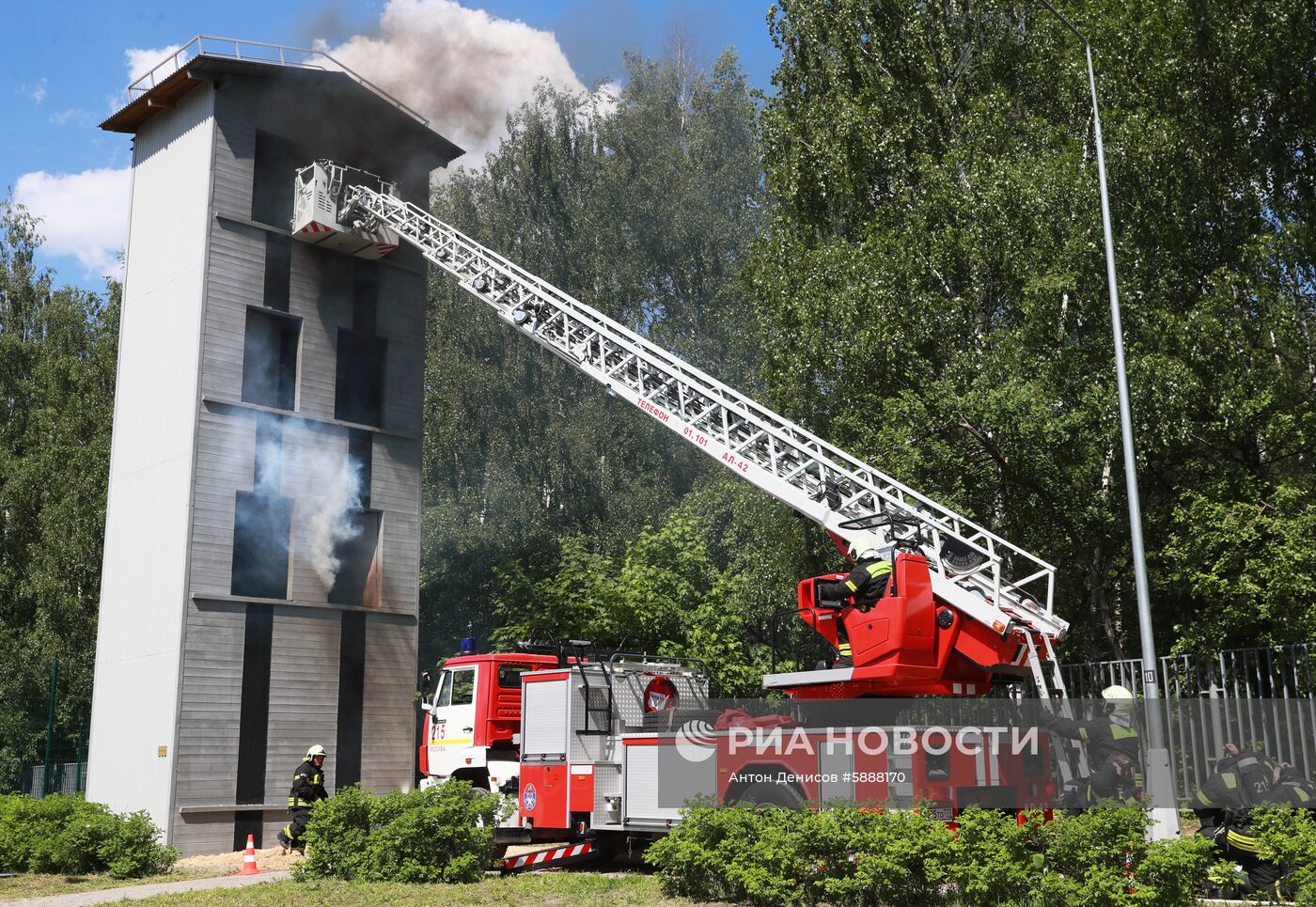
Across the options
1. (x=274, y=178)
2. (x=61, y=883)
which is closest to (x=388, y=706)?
(x=61, y=883)

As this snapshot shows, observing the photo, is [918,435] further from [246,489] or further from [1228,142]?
[246,489]

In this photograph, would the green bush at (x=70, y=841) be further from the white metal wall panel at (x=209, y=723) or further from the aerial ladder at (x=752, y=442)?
the aerial ladder at (x=752, y=442)

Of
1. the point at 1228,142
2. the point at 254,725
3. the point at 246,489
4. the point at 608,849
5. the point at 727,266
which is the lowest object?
the point at 608,849

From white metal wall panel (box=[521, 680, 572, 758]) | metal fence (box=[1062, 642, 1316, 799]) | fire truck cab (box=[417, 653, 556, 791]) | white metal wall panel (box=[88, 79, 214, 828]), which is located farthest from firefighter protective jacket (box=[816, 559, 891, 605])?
white metal wall panel (box=[88, 79, 214, 828])

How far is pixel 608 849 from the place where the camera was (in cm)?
1438

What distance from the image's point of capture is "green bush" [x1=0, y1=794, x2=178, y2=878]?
49.4 feet

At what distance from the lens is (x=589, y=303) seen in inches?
1516

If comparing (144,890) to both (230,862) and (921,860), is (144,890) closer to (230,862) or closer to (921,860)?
(230,862)

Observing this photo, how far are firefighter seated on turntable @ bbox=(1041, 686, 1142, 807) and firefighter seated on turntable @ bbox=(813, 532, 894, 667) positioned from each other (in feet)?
7.17

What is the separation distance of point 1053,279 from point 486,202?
2585cm

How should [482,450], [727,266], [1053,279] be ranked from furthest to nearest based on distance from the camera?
[727,266] < [482,450] < [1053,279]

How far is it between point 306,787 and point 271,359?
28.8ft

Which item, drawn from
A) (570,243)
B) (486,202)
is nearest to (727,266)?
(570,243)

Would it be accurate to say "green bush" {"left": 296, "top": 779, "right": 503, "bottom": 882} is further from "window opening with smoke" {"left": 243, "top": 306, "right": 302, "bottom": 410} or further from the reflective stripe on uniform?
"window opening with smoke" {"left": 243, "top": 306, "right": 302, "bottom": 410}
